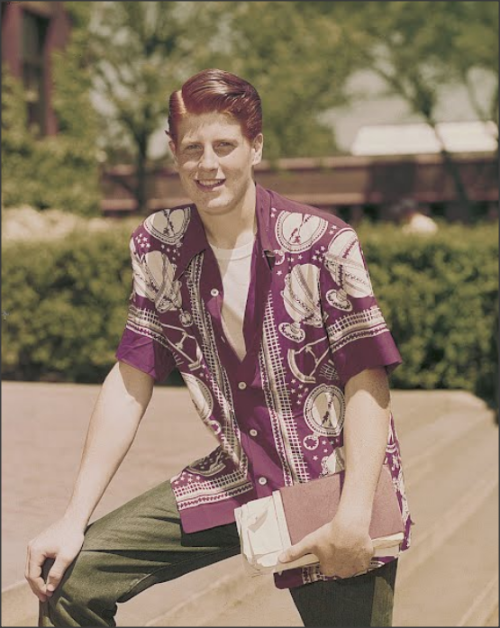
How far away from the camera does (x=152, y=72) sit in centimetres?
2144

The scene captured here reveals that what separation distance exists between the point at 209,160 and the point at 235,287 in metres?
0.31

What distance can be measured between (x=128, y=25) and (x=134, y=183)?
643 cm

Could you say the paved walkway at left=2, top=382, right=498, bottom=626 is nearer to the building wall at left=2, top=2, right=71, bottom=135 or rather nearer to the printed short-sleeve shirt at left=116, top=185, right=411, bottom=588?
the printed short-sleeve shirt at left=116, top=185, right=411, bottom=588

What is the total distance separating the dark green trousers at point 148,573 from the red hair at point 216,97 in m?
0.89

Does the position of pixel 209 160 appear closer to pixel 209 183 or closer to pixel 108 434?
pixel 209 183

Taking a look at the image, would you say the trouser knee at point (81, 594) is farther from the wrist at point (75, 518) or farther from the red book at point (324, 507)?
the red book at point (324, 507)

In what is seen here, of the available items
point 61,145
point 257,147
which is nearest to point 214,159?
point 257,147

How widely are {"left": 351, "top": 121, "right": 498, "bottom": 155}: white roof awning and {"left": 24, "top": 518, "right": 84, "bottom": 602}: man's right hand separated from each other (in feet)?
118

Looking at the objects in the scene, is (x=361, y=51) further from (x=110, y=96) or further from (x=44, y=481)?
(x=44, y=481)

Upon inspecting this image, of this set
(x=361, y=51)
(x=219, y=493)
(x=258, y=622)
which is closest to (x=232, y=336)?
(x=219, y=493)

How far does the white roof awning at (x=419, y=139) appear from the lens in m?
38.2

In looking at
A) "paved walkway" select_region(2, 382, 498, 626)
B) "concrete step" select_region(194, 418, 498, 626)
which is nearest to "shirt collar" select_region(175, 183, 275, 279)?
"concrete step" select_region(194, 418, 498, 626)

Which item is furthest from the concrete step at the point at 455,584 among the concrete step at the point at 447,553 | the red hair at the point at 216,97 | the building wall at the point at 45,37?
the building wall at the point at 45,37

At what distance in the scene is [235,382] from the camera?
227 cm
